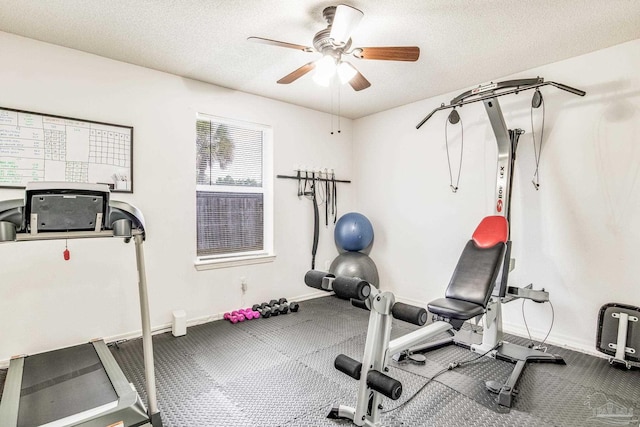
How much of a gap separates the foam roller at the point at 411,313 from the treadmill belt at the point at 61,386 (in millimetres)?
1577

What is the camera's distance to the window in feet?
11.3

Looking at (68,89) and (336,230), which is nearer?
(68,89)

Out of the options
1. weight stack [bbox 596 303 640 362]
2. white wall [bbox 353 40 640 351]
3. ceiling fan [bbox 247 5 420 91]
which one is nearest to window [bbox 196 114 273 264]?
ceiling fan [bbox 247 5 420 91]

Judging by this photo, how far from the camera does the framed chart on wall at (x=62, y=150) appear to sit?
7.85 feet

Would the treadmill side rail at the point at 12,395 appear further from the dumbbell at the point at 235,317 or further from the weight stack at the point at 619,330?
the weight stack at the point at 619,330

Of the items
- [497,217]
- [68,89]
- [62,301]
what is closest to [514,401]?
[497,217]

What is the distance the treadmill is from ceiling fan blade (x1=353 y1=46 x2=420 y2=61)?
1.60 m

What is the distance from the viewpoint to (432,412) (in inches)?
74.4

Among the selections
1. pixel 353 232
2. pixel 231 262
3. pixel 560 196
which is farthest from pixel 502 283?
pixel 231 262

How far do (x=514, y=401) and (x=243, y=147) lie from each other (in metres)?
3.23

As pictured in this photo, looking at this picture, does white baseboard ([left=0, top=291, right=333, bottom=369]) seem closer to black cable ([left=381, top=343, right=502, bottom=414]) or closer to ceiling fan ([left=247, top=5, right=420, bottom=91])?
black cable ([left=381, top=343, right=502, bottom=414])

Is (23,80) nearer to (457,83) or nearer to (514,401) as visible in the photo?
(457,83)

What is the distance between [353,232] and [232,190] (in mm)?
1491

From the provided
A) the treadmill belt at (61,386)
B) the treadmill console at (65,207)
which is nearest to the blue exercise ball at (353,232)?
the treadmill belt at (61,386)
